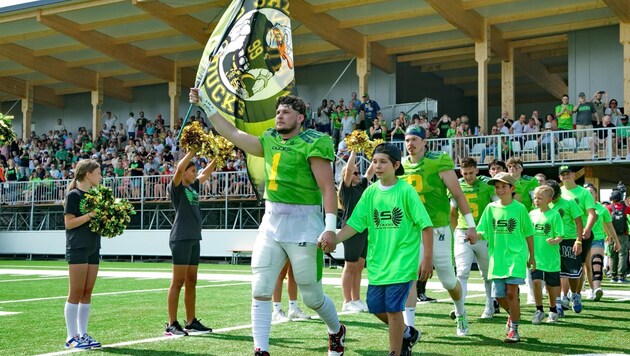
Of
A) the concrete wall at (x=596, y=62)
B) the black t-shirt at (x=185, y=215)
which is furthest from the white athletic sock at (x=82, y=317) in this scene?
the concrete wall at (x=596, y=62)

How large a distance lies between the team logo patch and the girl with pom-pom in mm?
3018

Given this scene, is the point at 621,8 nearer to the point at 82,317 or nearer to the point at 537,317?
the point at 537,317

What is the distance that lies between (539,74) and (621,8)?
10.6m

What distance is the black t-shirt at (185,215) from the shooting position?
344 inches

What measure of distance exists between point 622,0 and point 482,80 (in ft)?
17.6

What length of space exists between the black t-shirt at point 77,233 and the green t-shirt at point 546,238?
520cm

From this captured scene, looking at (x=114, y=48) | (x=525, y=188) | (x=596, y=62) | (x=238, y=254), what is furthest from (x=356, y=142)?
(x=114, y=48)

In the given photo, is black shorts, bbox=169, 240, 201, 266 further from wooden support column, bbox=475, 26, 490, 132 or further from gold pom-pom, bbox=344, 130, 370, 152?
wooden support column, bbox=475, 26, 490, 132

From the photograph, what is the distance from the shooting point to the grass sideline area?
773 centimetres

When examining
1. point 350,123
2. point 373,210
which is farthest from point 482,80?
point 373,210

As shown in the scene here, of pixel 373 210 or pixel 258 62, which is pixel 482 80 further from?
pixel 373 210

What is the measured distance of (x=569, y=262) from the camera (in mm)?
10984

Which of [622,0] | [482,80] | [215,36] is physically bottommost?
[215,36]

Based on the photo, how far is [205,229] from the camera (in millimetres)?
27516
